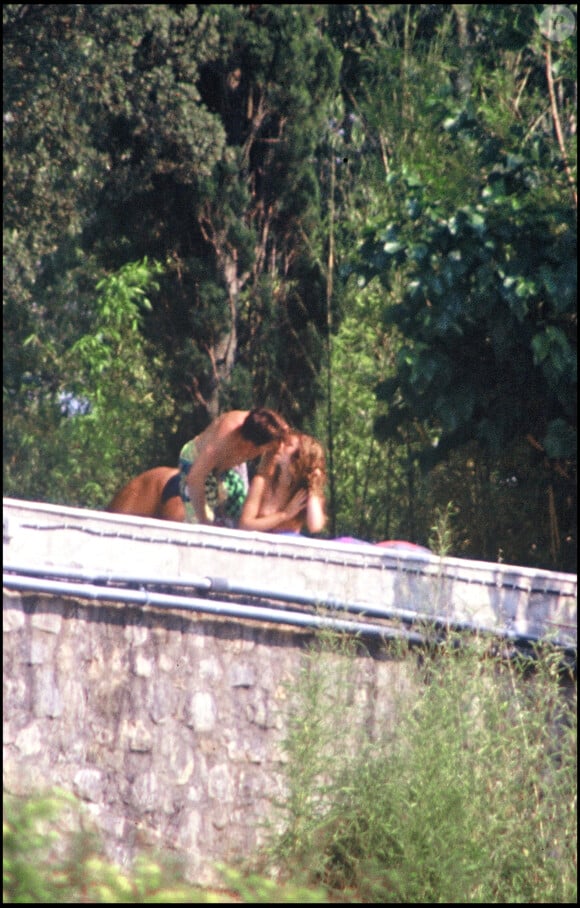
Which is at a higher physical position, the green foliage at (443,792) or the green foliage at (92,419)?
the green foliage at (92,419)

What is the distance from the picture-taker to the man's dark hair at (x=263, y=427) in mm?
7160

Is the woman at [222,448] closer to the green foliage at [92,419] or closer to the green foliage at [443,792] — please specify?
the green foliage at [443,792]

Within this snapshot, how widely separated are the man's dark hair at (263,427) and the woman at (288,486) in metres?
0.06

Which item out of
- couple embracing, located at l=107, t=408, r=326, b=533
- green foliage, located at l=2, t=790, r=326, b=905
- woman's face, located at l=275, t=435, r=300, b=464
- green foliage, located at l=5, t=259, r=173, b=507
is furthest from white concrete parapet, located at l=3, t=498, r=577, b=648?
green foliage, located at l=5, t=259, r=173, b=507

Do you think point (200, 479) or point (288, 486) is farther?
point (200, 479)

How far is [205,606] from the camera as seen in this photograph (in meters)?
5.92

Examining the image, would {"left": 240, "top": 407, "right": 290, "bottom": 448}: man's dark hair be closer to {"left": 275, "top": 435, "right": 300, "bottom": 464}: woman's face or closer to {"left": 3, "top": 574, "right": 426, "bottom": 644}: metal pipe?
{"left": 275, "top": 435, "right": 300, "bottom": 464}: woman's face

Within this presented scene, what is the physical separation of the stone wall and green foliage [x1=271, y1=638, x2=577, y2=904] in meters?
0.23

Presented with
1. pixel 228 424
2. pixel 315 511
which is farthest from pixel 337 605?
pixel 228 424

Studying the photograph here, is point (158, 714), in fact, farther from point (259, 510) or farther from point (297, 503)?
point (297, 503)

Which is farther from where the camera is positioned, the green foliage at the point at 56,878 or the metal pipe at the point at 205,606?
the metal pipe at the point at 205,606

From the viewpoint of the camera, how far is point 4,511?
17.9 ft

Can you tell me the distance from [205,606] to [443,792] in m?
1.34

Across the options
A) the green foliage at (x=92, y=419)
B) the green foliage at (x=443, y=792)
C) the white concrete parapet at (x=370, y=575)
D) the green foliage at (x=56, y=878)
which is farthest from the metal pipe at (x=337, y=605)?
the green foliage at (x=92, y=419)
